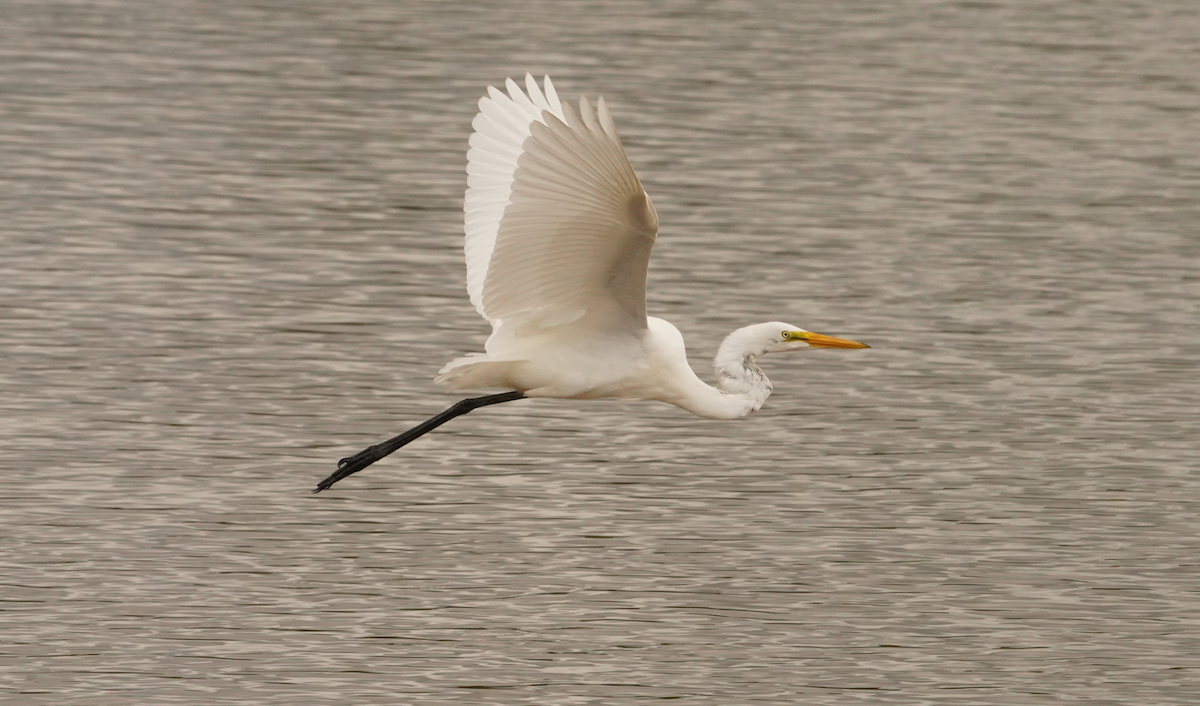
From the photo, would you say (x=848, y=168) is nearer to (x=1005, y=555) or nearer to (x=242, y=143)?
(x=242, y=143)

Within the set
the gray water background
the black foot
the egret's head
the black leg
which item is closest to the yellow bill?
the egret's head

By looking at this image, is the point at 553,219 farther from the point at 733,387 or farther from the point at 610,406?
the point at 610,406

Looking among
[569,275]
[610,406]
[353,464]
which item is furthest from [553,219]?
[610,406]

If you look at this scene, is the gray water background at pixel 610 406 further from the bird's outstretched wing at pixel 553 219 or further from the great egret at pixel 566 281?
the bird's outstretched wing at pixel 553 219

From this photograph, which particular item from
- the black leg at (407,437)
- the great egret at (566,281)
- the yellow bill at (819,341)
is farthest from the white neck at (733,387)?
the black leg at (407,437)

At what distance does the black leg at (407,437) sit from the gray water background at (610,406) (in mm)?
293

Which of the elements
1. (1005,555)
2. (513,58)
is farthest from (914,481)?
(513,58)

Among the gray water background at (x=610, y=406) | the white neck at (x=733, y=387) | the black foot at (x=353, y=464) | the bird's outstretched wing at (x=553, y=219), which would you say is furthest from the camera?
the black foot at (x=353, y=464)

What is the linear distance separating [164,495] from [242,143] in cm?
788

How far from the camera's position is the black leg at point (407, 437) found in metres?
8.55

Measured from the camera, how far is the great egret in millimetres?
7129

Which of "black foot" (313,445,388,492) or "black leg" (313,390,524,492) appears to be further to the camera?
"black foot" (313,445,388,492)

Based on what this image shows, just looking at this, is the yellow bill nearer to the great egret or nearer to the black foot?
the great egret

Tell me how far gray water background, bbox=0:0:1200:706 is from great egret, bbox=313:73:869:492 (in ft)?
2.56
